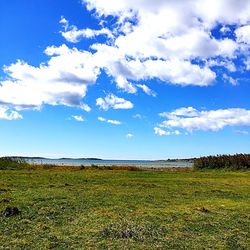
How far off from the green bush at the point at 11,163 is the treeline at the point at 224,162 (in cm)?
3142

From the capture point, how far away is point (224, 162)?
73.9 m

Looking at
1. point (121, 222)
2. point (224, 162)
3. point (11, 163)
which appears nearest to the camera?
point (121, 222)

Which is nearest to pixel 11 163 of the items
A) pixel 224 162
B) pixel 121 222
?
pixel 224 162

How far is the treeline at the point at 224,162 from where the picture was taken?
2808 inches

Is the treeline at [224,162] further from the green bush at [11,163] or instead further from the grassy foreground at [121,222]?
the grassy foreground at [121,222]

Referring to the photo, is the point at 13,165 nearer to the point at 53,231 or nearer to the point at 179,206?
the point at 179,206

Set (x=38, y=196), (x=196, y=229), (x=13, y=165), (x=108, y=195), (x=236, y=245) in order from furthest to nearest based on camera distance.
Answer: (x=13, y=165), (x=108, y=195), (x=38, y=196), (x=196, y=229), (x=236, y=245)

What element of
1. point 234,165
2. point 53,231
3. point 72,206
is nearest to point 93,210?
point 72,206

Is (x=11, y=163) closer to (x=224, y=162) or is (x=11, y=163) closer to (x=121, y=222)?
(x=224, y=162)

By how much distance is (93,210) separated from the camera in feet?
57.8

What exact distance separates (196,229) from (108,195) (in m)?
8.73

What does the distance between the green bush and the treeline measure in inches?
1237

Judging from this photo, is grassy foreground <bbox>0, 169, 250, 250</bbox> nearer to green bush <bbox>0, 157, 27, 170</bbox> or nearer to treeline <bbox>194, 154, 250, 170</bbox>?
green bush <bbox>0, 157, 27, 170</bbox>

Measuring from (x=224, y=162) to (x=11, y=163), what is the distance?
35.1 metres
